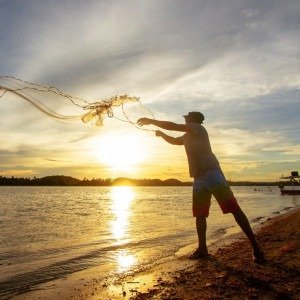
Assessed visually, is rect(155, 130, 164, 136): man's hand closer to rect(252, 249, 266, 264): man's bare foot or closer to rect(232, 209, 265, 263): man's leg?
rect(232, 209, 265, 263): man's leg

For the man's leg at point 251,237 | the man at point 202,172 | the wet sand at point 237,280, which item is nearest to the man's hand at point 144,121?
the man at point 202,172

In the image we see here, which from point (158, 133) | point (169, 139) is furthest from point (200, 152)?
point (158, 133)

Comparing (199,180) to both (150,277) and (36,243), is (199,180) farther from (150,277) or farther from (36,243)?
(36,243)

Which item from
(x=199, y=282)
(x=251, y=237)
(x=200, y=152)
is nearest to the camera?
(x=199, y=282)

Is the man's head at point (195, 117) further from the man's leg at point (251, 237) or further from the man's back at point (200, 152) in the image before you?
the man's leg at point (251, 237)

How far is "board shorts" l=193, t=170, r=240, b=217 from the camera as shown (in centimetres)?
665

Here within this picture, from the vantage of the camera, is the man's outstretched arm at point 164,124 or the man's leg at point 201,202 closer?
the man's outstretched arm at point 164,124

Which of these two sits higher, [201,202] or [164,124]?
[164,124]

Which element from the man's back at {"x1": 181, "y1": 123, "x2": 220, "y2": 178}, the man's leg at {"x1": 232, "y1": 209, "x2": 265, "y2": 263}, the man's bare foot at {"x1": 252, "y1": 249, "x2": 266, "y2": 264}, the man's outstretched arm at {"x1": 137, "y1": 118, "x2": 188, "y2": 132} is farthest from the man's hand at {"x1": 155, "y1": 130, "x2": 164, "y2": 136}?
the man's bare foot at {"x1": 252, "y1": 249, "x2": 266, "y2": 264}

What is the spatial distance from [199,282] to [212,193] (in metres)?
1.84

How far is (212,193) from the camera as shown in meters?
6.99

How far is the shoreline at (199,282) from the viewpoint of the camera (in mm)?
5000

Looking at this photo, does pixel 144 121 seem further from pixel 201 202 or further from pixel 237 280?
pixel 237 280

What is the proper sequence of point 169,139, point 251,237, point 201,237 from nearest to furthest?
point 251,237 < point 169,139 < point 201,237
